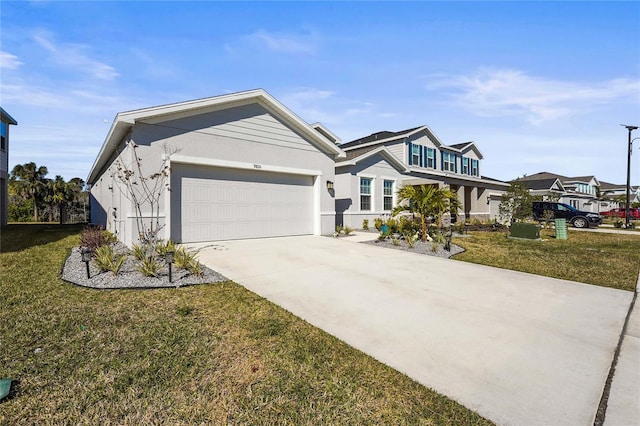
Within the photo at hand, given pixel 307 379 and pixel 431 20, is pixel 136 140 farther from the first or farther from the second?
pixel 431 20

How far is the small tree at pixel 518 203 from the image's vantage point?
17.6 m

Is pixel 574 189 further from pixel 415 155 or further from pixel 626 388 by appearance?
pixel 626 388

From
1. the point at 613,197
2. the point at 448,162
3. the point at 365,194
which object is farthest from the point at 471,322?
the point at 613,197

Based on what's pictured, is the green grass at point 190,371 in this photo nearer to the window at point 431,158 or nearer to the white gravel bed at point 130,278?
the white gravel bed at point 130,278

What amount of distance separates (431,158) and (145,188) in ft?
64.7

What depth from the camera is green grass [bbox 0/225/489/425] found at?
2.29 m

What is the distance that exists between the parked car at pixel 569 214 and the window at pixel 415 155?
853 centimetres

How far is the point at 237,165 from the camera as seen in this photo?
1036 centimetres

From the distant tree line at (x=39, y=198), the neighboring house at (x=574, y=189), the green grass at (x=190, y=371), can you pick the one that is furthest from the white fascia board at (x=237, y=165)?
the neighboring house at (x=574, y=189)

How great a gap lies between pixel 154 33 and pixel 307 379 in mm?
10010

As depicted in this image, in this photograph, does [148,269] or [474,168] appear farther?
[474,168]

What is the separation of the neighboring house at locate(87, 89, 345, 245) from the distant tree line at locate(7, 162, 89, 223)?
17472mm

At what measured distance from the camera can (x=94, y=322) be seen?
382 centimetres

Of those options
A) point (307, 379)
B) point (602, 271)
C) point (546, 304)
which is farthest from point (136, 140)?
point (602, 271)
